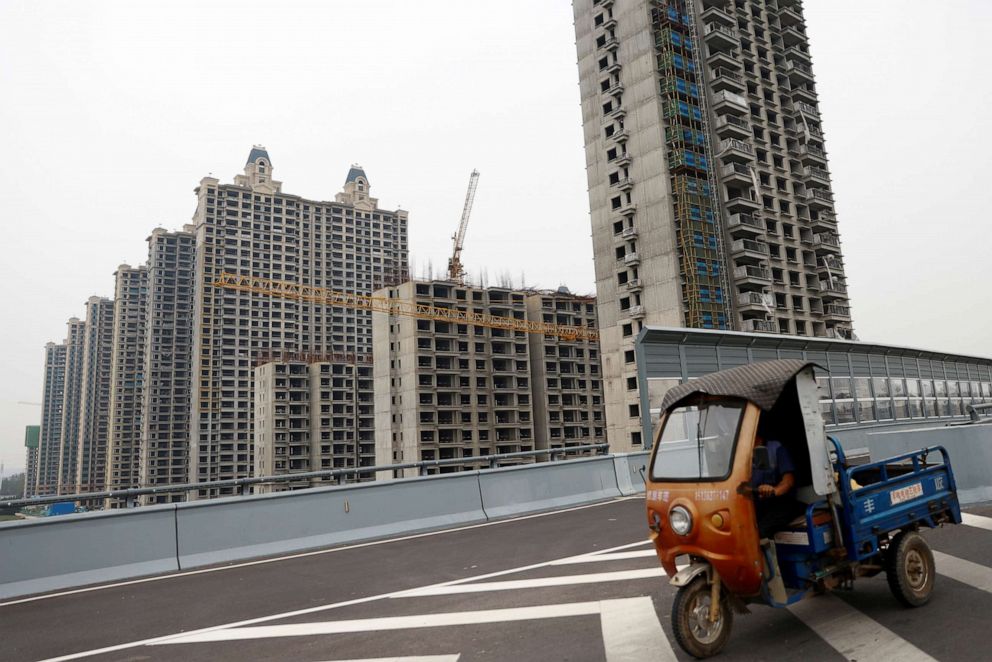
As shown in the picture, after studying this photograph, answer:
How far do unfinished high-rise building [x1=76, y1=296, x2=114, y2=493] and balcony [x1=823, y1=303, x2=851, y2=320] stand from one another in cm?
13259

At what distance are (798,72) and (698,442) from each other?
88.8 meters

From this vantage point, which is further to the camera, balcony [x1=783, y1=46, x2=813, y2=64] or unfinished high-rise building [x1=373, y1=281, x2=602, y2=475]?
unfinished high-rise building [x1=373, y1=281, x2=602, y2=475]

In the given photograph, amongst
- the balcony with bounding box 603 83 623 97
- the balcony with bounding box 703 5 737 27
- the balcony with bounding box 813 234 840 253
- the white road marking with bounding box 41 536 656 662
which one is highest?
the balcony with bounding box 703 5 737 27

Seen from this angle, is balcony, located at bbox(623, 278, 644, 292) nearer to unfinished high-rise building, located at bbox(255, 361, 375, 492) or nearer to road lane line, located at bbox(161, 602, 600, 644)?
unfinished high-rise building, located at bbox(255, 361, 375, 492)

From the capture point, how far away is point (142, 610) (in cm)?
850

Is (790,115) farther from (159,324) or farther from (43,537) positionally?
(159,324)

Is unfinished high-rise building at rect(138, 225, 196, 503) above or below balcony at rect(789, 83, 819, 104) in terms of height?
below

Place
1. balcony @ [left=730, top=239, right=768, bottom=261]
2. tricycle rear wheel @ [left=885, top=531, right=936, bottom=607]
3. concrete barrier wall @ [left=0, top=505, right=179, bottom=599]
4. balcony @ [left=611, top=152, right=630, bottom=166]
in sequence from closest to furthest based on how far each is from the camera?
tricycle rear wheel @ [left=885, top=531, right=936, bottom=607] < concrete barrier wall @ [left=0, top=505, right=179, bottom=599] < balcony @ [left=730, top=239, right=768, bottom=261] < balcony @ [left=611, top=152, right=630, bottom=166]

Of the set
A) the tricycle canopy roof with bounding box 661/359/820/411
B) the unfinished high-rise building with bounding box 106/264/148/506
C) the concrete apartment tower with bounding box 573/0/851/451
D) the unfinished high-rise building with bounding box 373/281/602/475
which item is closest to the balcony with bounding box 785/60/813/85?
the concrete apartment tower with bounding box 573/0/851/451

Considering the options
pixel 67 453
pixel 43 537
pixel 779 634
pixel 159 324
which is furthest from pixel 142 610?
pixel 67 453

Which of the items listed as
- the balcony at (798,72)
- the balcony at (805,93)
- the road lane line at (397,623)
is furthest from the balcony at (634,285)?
the road lane line at (397,623)

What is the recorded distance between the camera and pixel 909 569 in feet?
20.6

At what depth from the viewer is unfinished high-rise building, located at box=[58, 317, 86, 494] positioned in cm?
16500

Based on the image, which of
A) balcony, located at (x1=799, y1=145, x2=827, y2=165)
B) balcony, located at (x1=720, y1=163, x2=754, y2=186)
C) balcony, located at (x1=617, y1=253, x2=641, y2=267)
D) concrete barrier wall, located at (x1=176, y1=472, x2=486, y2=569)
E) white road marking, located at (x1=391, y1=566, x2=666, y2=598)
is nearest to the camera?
white road marking, located at (x1=391, y1=566, x2=666, y2=598)
